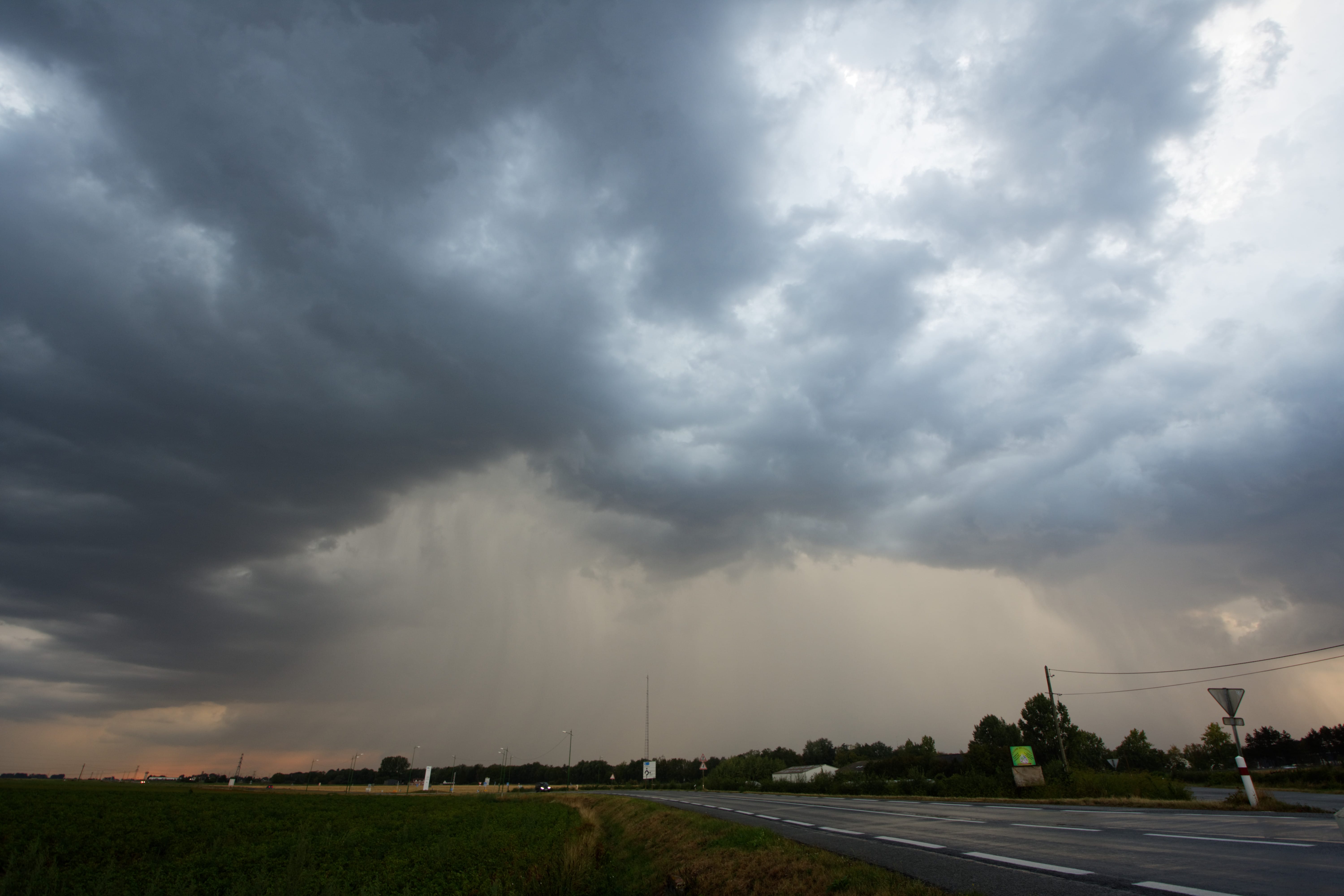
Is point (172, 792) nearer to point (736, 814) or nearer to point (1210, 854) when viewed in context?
point (736, 814)

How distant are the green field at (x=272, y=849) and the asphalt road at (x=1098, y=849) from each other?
32.5ft

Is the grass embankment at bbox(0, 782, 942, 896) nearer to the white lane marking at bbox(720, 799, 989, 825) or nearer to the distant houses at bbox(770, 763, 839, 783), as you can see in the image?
the white lane marking at bbox(720, 799, 989, 825)

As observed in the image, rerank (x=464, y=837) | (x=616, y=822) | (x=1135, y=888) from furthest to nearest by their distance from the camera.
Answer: (x=616, y=822) < (x=464, y=837) < (x=1135, y=888)

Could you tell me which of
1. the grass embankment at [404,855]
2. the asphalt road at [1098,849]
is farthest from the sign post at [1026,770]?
the grass embankment at [404,855]

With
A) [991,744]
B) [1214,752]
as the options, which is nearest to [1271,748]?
[1214,752]

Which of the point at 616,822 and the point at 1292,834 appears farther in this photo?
the point at 616,822

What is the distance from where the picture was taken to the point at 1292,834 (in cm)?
1238

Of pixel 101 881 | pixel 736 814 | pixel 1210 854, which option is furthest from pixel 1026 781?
pixel 101 881

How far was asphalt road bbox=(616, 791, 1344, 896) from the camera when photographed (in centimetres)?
784

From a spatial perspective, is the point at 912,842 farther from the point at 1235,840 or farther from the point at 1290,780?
the point at 1290,780

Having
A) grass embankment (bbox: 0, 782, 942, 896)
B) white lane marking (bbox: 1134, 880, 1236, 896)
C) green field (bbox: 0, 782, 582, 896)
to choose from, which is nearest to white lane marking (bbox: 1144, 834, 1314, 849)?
white lane marking (bbox: 1134, 880, 1236, 896)

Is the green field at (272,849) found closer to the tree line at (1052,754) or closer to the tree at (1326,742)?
the tree line at (1052,754)

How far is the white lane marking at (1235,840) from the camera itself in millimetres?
10703

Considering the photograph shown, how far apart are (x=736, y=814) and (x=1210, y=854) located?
2458 centimetres
